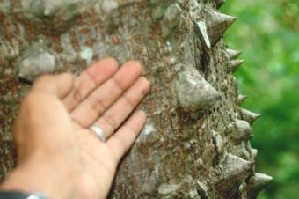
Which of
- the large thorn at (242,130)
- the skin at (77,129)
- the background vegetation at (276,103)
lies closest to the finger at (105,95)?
the skin at (77,129)

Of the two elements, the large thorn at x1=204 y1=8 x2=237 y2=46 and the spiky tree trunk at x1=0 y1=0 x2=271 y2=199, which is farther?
the large thorn at x1=204 y1=8 x2=237 y2=46

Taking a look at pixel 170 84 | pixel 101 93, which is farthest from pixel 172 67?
pixel 101 93

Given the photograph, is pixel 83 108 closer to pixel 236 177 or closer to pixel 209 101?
pixel 209 101

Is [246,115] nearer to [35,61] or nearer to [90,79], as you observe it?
[90,79]

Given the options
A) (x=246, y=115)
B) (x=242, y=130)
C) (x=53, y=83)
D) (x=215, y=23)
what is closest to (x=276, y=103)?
(x=246, y=115)

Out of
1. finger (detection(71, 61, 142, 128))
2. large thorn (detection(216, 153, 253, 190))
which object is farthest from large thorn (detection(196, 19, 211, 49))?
large thorn (detection(216, 153, 253, 190))

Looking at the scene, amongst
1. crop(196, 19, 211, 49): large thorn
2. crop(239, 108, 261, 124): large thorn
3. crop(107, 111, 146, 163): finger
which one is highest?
crop(196, 19, 211, 49): large thorn

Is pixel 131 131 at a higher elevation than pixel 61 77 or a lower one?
lower

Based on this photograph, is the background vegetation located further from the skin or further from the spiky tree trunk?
the skin

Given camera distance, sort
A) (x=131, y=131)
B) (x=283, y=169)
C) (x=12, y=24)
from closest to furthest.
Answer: (x=12, y=24) < (x=131, y=131) < (x=283, y=169)
